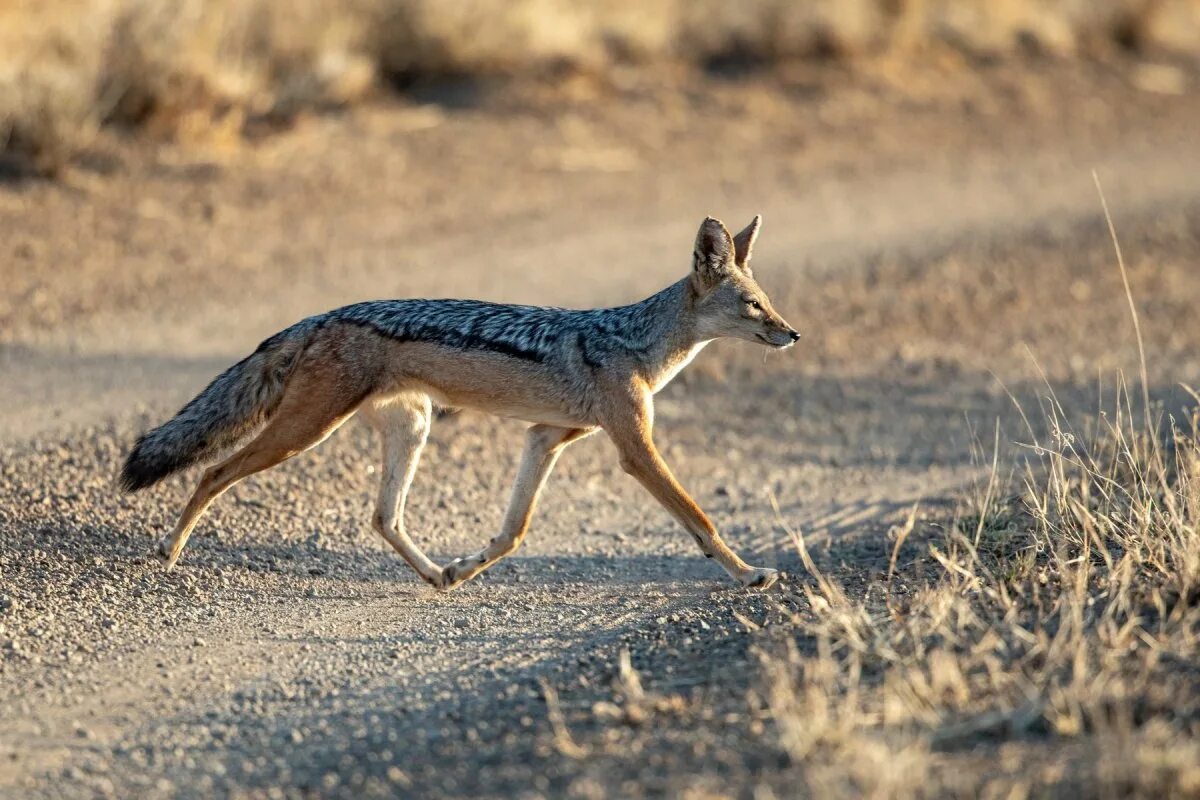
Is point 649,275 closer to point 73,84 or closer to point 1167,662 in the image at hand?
point 73,84

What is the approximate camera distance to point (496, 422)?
9.55 m

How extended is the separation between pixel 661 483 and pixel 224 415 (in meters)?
2.04

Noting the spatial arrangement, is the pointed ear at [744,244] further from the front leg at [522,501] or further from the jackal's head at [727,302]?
the front leg at [522,501]

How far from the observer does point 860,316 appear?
474 inches

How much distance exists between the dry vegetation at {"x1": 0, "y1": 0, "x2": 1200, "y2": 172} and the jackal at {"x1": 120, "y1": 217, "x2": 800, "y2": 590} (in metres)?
6.67

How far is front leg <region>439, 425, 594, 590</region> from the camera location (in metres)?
7.09

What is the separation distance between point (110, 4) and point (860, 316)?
7567mm

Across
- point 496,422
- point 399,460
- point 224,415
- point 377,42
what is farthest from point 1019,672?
point 377,42

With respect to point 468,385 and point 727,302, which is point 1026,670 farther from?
point 468,385

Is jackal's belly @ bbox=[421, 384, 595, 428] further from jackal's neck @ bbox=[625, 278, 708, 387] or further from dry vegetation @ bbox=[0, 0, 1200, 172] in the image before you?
dry vegetation @ bbox=[0, 0, 1200, 172]

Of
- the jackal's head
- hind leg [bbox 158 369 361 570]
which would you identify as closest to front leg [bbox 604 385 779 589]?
the jackal's head

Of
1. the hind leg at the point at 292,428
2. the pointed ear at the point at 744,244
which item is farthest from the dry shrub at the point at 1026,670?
the hind leg at the point at 292,428

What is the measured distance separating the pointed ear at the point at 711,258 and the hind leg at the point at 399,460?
1.45m

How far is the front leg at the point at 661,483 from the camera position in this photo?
22.6ft
